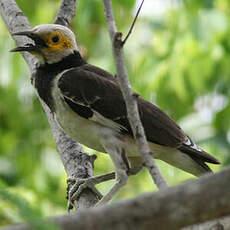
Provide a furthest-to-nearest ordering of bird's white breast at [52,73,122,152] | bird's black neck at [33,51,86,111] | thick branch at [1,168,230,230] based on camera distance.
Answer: bird's black neck at [33,51,86,111] < bird's white breast at [52,73,122,152] < thick branch at [1,168,230,230]

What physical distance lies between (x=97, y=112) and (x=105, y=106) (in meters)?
0.09

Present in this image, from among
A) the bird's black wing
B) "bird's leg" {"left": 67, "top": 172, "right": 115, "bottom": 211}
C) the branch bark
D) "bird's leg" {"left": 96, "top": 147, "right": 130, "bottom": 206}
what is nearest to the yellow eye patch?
the bird's black wing

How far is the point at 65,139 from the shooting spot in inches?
230

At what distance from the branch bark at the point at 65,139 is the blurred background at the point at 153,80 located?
0.66 meters

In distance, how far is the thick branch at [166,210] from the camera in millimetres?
2471

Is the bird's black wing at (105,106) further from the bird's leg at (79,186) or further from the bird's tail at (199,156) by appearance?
the bird's leg at (79,186)

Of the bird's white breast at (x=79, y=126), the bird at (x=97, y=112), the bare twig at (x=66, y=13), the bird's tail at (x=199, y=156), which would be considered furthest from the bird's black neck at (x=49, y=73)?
the bird's tail at (x=199, y=156)

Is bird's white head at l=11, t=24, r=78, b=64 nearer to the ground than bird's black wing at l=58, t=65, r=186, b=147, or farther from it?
farther from it

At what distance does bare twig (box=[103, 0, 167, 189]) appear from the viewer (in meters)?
3.85

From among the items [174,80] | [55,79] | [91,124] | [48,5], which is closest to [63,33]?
[55,79]

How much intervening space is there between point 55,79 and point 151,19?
13.9ft

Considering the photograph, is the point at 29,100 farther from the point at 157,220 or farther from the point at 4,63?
the point at 157,220

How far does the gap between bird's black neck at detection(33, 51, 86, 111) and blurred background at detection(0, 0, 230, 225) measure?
108 centimetres

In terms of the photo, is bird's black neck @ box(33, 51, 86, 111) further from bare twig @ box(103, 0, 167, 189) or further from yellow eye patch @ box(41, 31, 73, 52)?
bare twig @ box(103, 0, 167, 189)
